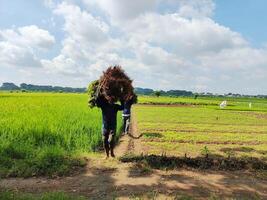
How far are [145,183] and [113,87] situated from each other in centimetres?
259

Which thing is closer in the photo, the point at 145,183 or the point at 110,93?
the point at 145,183

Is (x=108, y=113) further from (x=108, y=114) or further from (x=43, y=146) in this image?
(x=43, y=146)

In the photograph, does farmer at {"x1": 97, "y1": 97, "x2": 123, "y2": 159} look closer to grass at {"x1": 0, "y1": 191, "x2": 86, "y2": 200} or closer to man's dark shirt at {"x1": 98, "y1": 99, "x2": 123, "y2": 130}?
man's dark shirt at {"x1": 98, "y1": 99, "x2": 123, "y2": 130}

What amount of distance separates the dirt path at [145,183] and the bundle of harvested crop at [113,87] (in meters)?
1.53

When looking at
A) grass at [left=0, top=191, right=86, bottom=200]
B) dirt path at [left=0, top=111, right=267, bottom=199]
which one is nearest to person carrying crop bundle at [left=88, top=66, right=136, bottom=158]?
dirt path at [left=0, top=111, right=267, bottom=199]

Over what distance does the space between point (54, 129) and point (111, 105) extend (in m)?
3.89

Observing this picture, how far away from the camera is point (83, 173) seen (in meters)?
8.10

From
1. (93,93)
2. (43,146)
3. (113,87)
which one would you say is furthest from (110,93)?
(43,146)

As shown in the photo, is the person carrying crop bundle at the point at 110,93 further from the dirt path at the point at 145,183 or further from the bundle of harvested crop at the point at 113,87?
the dirt path at the point at 145,183

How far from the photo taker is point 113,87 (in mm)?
8906

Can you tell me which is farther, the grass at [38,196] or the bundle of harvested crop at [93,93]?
the bundle of harvested crop at [93,93]

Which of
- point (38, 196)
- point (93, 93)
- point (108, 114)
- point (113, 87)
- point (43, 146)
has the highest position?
point (113, 87)

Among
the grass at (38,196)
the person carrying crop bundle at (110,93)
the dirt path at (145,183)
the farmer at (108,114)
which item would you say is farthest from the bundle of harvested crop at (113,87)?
the grass at (38,196)

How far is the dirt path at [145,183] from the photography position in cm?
663
